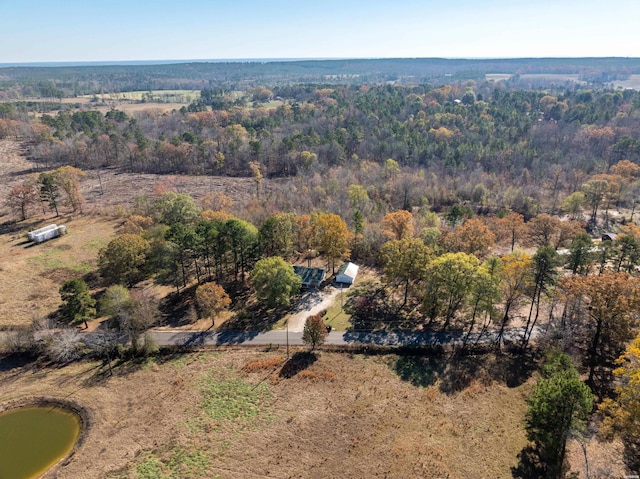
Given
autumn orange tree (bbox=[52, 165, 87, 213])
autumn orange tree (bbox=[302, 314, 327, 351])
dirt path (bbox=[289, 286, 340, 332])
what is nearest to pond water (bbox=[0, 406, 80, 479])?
autumn orange tree (bbox=[302, 314, 327, 351])

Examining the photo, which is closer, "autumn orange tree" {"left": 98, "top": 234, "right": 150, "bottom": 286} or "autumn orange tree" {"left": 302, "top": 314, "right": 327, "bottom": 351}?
"autumn orange tree" {"left": 302, "top": 314, "right": 327, "bottom": 351}

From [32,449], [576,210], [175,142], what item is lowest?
[32,449]

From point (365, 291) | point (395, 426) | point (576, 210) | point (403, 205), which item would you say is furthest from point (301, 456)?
point (576, 210)

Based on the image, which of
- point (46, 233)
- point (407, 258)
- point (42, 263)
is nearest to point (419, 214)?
point (407, 258)

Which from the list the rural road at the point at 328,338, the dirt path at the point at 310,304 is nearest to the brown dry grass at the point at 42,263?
the rural road at the point at 328,338

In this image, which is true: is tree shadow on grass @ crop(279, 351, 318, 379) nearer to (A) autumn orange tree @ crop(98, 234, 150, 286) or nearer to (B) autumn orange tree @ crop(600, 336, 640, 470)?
(B) autumn orange tree @ crop(600, 336, 640, 470)

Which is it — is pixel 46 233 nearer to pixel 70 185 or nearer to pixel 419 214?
pixel 70 185

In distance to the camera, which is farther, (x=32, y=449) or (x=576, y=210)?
(x=576, y=210)

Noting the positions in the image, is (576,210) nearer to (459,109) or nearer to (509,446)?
(509,446)
